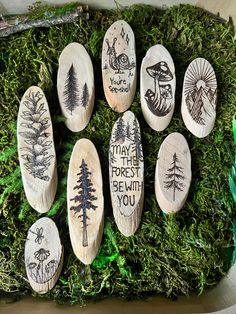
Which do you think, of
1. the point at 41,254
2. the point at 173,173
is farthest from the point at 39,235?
the point at 173,173

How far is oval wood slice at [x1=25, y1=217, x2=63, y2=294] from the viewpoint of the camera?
2.85 ft

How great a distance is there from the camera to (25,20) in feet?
3.16

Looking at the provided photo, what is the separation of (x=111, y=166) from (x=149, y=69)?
18 cm

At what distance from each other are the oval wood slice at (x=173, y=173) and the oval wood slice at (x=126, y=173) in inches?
1.2

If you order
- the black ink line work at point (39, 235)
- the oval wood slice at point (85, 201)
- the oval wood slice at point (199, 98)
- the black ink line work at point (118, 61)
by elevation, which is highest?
the black ink line work at point (118, 61)

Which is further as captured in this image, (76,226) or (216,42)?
(216,42)

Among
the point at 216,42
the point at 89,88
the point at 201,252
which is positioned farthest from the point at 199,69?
the point at 201,252

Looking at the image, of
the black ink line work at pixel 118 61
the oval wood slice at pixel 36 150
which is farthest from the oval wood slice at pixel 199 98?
the oval wood slice at pixel 36 150

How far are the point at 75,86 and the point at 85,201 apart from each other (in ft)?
0.65

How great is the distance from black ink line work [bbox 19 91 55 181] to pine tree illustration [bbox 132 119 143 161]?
0.45 ft

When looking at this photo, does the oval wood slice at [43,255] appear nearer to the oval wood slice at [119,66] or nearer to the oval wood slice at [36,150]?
the oval wood slice at [36,150]

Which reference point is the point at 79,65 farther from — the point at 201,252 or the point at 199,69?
the point at 201,252

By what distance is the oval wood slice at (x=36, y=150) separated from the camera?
0.87m

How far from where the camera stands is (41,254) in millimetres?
874
